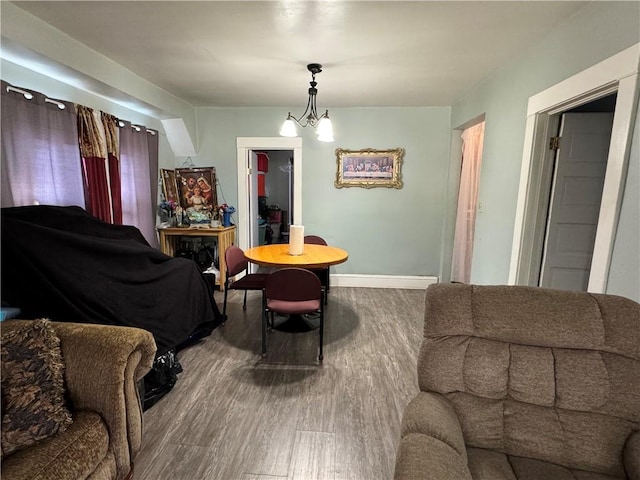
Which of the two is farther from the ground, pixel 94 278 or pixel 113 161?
pixel 113 161

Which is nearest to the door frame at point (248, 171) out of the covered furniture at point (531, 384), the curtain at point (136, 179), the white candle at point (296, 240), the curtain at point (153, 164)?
the curtain at point (153, 164)

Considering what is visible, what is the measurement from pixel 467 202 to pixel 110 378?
4.00 meters

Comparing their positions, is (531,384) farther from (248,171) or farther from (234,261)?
(248,171)

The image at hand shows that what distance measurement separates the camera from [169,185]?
4023mm

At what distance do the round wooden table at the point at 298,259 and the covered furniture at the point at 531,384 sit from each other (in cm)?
150

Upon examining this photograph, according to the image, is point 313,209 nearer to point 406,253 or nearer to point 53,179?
point 406,253

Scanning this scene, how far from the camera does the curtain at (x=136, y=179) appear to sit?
Answer: 321 centimetres

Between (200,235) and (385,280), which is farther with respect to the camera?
(385,280)

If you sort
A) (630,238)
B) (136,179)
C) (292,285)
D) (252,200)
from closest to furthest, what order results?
(630,238), (292,285), (136,179), (252,200)

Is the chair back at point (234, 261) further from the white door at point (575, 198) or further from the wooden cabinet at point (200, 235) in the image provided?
the white door at point (575, 198)

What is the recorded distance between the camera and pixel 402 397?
2072 mm

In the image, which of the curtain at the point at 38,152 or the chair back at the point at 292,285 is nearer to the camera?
the curtain at the point at 38,152

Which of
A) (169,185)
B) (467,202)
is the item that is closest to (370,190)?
(467,202)

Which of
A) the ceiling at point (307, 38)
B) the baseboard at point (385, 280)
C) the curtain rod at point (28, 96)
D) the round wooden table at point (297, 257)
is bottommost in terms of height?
the baseboard at point (385, 280)
